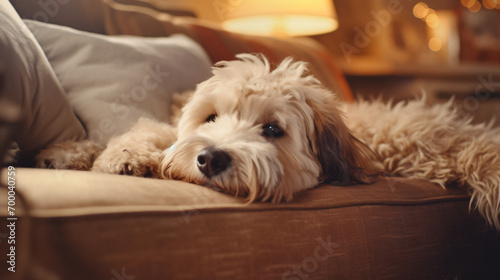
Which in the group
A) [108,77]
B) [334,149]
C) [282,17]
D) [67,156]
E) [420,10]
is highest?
[420,10]

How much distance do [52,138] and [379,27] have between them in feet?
18.6

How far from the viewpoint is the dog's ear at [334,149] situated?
4.64 feet

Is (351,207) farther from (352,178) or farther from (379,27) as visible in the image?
(379,27)

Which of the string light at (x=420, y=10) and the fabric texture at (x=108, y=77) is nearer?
the fabric texture at (x=108, y=77)

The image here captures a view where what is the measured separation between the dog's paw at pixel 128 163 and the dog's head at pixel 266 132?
5cm

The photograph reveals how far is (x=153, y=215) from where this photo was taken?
0.86 metres

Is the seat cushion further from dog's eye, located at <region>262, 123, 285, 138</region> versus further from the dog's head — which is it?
dog's eye, located at <region>262, 123, 285, 138</region>

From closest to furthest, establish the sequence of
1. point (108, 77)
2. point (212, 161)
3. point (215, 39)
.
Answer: point (212, 161) → point (108, 77) → point (215, 39)

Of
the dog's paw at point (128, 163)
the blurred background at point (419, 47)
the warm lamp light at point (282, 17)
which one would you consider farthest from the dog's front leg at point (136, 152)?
the blurred background at point (419, 47)

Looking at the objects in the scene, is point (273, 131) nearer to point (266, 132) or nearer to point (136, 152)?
point (266, 132)

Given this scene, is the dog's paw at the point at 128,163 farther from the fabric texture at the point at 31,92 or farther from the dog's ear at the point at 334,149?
the dog's ear at the point at 334,149

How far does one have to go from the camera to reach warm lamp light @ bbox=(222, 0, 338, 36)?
143 inches

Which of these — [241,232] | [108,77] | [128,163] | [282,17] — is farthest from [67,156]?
[282,17]

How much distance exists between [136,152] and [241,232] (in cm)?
53
